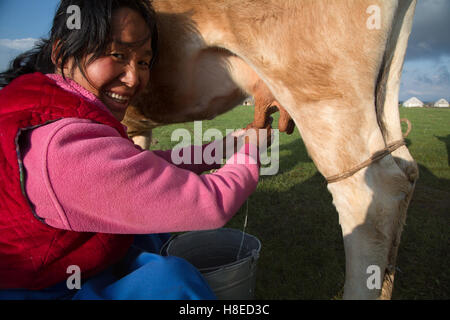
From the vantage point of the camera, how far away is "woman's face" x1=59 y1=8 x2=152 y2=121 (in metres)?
1.15

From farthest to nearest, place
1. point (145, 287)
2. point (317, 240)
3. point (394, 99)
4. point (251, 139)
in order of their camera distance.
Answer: point (317, 240), point (394, 99), point (251, 139), point (145, 287)

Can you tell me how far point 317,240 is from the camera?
253cm

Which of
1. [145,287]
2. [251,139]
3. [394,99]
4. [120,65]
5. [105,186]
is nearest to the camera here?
[105,186]

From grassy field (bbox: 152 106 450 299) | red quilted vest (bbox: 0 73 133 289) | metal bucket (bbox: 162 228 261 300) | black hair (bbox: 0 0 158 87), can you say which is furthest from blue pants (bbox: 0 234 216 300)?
grassy field (bbox: 152 106 450 299)

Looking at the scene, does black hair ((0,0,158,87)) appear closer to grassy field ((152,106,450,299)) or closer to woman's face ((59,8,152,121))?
woman's face ((59,8,152,121))

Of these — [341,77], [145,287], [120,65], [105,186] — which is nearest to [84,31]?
[120,65]

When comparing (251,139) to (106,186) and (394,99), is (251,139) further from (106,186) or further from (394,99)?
(394,99)

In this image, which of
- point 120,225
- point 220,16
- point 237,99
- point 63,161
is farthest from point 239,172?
point 237,99

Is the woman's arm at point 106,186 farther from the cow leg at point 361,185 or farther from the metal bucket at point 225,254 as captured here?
the cow leg at point 361,185

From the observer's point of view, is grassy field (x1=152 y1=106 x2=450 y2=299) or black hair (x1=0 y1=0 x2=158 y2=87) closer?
black hair (x1=0 y1=0 x2=158 y2=87)

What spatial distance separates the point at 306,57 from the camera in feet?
4.83

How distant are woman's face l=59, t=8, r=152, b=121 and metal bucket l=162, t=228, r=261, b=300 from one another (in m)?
0.70

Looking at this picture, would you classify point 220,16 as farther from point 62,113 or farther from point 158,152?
point 62,113

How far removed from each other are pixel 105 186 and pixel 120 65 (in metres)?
0.57
